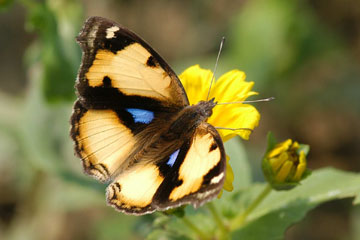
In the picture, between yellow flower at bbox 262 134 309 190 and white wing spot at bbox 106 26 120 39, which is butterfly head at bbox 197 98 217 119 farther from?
white wing spot at bbox 106 26 120 39

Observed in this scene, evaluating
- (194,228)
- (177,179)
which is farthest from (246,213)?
(177,179)

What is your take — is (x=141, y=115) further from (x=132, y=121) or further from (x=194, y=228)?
(x=194, y=228)

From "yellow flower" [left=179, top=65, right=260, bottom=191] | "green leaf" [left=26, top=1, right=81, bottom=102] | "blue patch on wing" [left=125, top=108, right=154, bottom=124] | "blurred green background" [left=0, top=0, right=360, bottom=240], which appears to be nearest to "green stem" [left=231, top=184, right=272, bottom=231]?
"yellow flower" [left=179, top=65, right=260, bottom=191]

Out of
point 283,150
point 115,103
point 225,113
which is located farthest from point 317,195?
point 115,103

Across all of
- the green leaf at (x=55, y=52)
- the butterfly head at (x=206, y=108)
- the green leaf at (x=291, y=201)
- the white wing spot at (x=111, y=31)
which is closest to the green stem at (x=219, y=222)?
the green leaf at (x=291, y=201)

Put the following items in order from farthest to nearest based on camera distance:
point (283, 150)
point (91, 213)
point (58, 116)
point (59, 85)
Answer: point (91, 213) < point (58, 116) < point (59, 85) < point (283, 150)

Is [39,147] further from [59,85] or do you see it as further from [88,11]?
[88,11]
